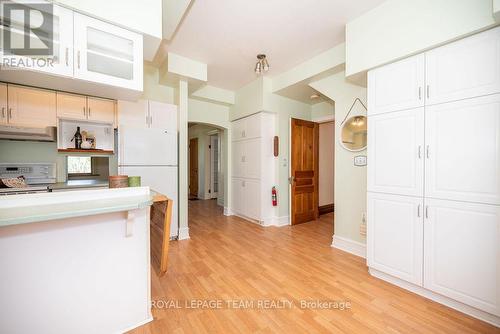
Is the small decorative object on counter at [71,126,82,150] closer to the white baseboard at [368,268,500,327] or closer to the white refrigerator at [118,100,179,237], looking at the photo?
the white refrigerator at [118,100,179,237]

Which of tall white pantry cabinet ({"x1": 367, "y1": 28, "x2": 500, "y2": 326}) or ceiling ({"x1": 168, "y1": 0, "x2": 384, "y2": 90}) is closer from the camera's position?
tall white pantry cabinet ({"x1": 367, "y1": 28, "x2": 500, "y2": 326})

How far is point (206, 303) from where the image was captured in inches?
74.3

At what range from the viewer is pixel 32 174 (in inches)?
108

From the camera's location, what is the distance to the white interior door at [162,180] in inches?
123

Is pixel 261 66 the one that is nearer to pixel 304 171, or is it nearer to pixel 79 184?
pixel 304 171

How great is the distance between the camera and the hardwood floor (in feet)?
5.33

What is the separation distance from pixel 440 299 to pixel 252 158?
3.40 m

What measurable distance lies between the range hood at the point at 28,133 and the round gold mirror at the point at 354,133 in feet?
13.2

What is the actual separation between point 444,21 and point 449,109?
30.0 inches

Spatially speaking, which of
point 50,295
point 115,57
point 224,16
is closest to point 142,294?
point 50,295

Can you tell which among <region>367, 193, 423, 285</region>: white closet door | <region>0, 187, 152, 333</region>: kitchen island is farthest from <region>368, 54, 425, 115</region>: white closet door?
<region>0, 187, 152, 333</region>: kitchen island

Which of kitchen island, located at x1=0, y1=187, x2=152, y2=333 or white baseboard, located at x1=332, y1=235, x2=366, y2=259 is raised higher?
kitchen island, located at x1=0, y1=187, x2=152, y2=333

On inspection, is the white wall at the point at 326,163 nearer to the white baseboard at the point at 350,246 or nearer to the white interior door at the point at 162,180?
the white baseboard at the point at 350,246

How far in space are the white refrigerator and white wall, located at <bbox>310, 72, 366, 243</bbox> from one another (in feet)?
8.52
